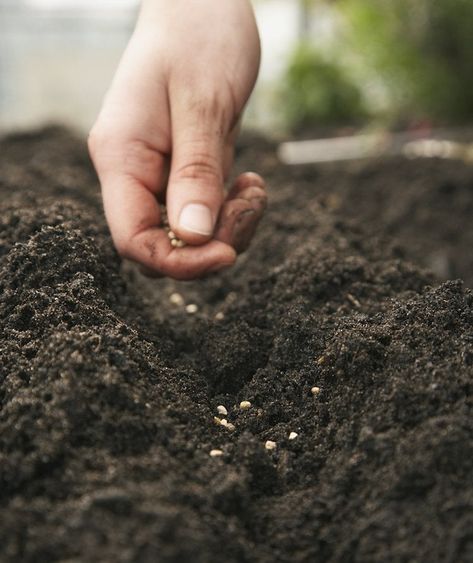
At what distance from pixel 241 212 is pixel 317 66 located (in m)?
5.64

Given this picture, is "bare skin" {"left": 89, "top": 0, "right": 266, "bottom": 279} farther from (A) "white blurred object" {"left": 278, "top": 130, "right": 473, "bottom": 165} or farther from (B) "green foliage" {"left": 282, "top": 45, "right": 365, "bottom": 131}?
(B) "green foliage" {"left": 282, "top": 45, "right": 365, "bottom": 131}

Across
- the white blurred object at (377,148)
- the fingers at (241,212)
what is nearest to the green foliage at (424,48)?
the white blurred object at (377,148)

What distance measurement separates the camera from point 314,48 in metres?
7.14

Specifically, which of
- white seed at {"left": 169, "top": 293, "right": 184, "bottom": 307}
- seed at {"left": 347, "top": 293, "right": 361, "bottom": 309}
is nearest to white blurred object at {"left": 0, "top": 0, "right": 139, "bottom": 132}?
white seed at {"left": 169, "top": 293, "right": 184, "bottom": 307}

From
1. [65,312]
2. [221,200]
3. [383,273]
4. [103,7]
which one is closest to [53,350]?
[65,312]

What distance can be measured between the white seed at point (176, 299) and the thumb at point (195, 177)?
413 millimetres

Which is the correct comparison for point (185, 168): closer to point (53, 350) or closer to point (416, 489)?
point (53, 350)

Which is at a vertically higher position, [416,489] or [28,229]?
[416,489]

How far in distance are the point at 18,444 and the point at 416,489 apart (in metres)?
0.62

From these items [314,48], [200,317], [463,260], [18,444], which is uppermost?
[18,444]

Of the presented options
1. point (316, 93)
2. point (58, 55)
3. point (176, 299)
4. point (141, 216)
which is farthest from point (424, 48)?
point (141, 216)

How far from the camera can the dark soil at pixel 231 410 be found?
99 centimetres

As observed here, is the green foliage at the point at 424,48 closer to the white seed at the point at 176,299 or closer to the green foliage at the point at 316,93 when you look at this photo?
the green foliage at the point at 316,93

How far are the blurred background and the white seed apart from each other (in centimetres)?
393
